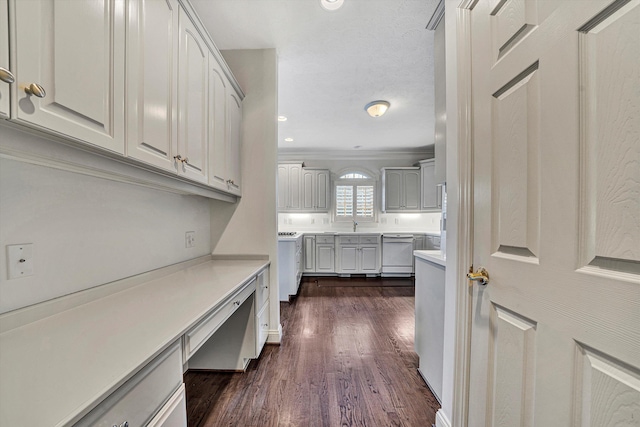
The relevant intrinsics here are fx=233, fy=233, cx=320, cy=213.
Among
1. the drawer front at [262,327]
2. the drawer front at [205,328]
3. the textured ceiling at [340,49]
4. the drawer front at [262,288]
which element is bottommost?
the drawer front at [262,327]

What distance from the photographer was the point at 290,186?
16.1ft

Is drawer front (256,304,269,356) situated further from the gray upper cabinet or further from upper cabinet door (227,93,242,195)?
the gray upper cabinet

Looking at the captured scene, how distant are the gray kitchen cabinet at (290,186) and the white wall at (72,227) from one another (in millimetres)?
3407

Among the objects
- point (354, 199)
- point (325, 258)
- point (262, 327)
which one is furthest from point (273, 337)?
point (354, 199)

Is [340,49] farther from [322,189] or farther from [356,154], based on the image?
[356,154]

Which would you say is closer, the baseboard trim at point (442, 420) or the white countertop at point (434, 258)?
the baseboard trim at point (442, 420)

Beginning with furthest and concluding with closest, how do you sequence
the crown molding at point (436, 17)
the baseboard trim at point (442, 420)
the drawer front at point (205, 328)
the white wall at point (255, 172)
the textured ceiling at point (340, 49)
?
the white wall at point (255, 172)
the textured ceiling at point (340, 49)
the crown molding at point (436, 17)
the baseboard trim at point (442, 420)
the drawer front at point (205, 328)

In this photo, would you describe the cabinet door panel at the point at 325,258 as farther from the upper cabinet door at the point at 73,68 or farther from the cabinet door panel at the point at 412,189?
the upper cabinet door at the point at 73,68

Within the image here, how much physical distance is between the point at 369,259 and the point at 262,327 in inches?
122

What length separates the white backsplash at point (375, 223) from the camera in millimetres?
5203

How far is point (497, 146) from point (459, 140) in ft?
0.70

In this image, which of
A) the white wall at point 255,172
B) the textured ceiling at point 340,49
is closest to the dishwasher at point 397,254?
the textured ceiling at point 340,49

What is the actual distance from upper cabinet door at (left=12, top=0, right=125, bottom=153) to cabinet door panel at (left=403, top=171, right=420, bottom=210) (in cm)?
479

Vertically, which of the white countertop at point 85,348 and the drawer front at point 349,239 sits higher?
the white countertop at point 85,348
